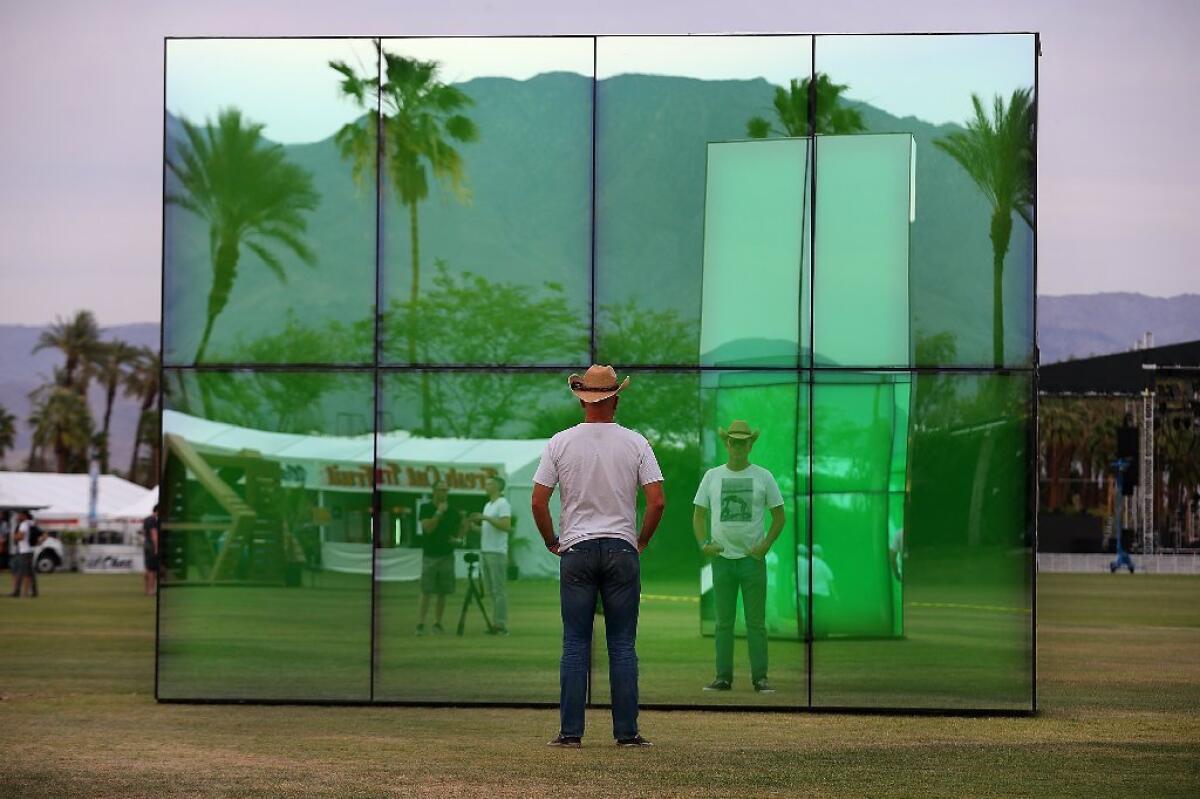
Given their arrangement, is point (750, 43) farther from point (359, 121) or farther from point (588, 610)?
point (588, 610)

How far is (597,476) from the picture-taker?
11.1 metres

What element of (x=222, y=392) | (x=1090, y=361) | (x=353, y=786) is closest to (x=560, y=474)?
(x=353, y=786)

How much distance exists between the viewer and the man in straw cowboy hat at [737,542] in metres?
14.4

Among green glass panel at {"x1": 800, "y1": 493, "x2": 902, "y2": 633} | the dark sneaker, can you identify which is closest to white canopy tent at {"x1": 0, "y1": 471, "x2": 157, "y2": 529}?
green glass panel at {"x1": 800, "y1": 493, "x2": 902, "y2": 633}

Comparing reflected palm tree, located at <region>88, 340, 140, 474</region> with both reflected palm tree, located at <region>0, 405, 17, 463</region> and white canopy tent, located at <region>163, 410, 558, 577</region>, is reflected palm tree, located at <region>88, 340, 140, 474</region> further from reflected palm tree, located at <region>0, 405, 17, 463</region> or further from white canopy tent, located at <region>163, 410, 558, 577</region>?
white canopy tent, located at <region>163, 410, 558, 577</region>

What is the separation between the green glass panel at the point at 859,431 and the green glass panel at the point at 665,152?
539mm

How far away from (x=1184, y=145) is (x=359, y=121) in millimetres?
58362

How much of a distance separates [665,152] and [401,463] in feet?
9.27

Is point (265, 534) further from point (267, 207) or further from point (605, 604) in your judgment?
point (605, 604)

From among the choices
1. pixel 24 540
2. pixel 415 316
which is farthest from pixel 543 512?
pixel 24 540

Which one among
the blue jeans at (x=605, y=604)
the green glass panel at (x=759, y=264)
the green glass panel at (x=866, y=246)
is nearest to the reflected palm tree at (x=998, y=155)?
the green glass panel at (x=866, y=246)

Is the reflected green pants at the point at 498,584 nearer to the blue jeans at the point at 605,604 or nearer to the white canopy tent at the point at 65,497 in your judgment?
the blue jeans at the point at 605,604

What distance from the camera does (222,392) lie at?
1483 centimetres

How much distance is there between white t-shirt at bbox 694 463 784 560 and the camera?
14422 millimetres
